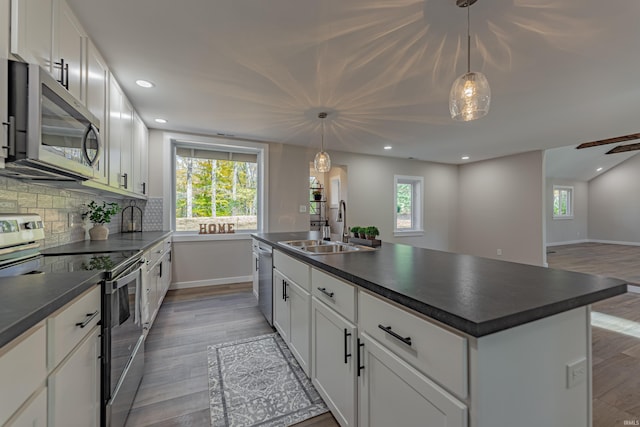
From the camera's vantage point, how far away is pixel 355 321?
1269 mm

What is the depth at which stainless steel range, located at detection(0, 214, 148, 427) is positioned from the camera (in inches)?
51.0

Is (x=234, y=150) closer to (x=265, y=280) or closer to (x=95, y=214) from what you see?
(x=95, y=214)

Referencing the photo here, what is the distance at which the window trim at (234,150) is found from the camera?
4172 mm

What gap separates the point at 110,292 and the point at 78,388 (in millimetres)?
398

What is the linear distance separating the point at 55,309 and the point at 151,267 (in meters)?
1.79

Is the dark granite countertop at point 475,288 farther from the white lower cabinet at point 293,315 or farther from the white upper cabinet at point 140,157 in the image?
the white upper cabinet at point 140,157

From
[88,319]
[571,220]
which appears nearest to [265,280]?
[88,319]

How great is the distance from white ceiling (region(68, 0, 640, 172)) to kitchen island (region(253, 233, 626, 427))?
5.19 feet

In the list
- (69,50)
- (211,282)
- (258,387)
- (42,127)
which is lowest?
(258,387)

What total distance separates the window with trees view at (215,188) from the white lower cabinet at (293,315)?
2467mm

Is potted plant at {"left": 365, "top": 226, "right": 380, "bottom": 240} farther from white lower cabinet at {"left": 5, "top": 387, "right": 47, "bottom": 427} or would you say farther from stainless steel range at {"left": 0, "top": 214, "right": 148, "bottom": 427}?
white lower cabinet at {"left": 5, "top": 387, "right": 47, "bottom": 427}

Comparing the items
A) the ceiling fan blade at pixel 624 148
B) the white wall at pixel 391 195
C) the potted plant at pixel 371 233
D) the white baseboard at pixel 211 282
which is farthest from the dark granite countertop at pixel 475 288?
the ceiling fan blade at pixel 624 148

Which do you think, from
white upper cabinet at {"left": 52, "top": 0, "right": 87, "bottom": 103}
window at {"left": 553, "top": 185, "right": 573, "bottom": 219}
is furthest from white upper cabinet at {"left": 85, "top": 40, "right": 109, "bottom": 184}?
window at {"left": 553, "top": 185, "right": 573, "bottom": 219}

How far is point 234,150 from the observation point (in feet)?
15.1
